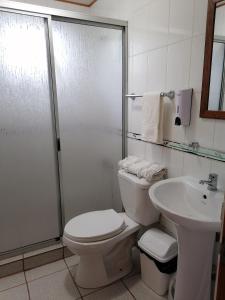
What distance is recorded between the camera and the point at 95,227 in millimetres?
1583

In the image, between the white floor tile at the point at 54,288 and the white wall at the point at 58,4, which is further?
the white wall at the point at 58,4

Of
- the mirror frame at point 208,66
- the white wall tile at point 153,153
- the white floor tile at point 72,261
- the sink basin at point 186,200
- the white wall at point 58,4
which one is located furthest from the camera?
the white wall at point 58,4

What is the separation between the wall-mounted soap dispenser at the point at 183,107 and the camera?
1.39m

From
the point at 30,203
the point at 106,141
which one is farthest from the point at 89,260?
the point at 106,141

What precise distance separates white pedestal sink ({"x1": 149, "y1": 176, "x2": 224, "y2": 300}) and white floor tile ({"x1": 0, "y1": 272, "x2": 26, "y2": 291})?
1.16 m

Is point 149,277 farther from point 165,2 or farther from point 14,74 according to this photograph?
point 165,2

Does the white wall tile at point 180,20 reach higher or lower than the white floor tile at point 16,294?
higher

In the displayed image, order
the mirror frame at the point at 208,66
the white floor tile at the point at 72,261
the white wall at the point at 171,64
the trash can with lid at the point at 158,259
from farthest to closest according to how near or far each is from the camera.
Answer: the white floor tile at the point at 72,261 < the trash can with lid at the point at 158,259 < the white wall at the point at 171,64 < the mirror frame at the point at 208,66

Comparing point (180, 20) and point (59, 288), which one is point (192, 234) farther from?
point (180, 20)

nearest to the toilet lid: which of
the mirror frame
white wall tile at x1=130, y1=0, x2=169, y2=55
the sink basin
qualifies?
the sink basin

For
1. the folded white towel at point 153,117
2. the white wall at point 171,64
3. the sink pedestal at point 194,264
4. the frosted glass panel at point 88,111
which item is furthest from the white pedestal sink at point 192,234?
the frosted glass panel at point 88,111

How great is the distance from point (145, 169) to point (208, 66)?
79 cm

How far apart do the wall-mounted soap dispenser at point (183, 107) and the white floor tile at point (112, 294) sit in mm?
1253

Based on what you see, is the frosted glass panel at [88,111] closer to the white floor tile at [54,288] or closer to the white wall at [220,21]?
the white floor tile at [54,288]
